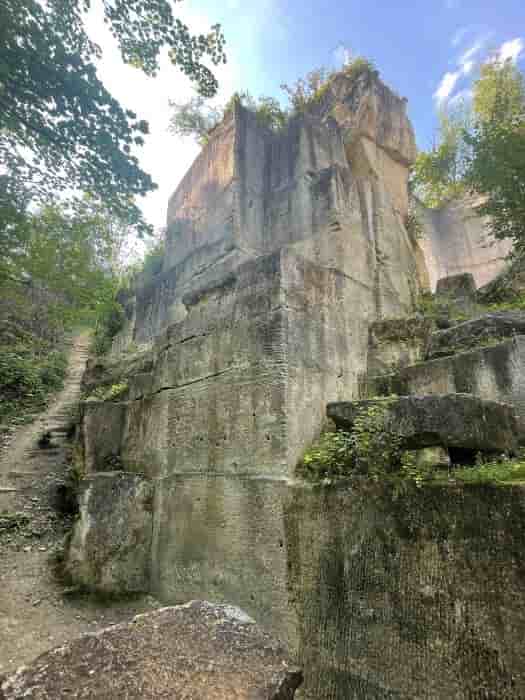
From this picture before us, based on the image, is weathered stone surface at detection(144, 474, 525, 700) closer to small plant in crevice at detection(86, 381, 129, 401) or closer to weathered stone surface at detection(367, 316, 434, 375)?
weathered stone surface at detection(367, 316, 434, 375)

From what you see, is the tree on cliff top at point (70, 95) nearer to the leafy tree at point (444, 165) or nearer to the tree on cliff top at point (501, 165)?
the tree on cliff top at point (501, 165)

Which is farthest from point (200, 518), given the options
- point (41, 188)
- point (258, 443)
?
point (41, 188)

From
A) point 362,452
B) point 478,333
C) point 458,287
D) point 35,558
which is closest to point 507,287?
point 458,287

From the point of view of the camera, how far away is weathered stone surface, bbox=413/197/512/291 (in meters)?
17.7

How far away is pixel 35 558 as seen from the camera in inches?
221

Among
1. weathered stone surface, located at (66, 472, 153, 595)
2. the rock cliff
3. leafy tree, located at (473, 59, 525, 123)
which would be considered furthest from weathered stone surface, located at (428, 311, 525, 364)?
leafy tree, located at (473, 59, 525, 123)

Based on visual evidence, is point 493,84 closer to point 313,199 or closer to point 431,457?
point 313,199

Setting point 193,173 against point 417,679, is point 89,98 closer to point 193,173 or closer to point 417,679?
point 193,173

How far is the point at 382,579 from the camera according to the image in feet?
9.20

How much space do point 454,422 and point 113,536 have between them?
423 centimetres

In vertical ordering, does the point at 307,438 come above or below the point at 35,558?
above

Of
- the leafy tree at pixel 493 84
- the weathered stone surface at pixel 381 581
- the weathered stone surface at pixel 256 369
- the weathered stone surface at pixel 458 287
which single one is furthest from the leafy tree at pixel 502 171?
the weathered stone surface at pixel 381 581

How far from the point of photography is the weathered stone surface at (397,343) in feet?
16.4

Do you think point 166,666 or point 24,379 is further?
point 24,379
